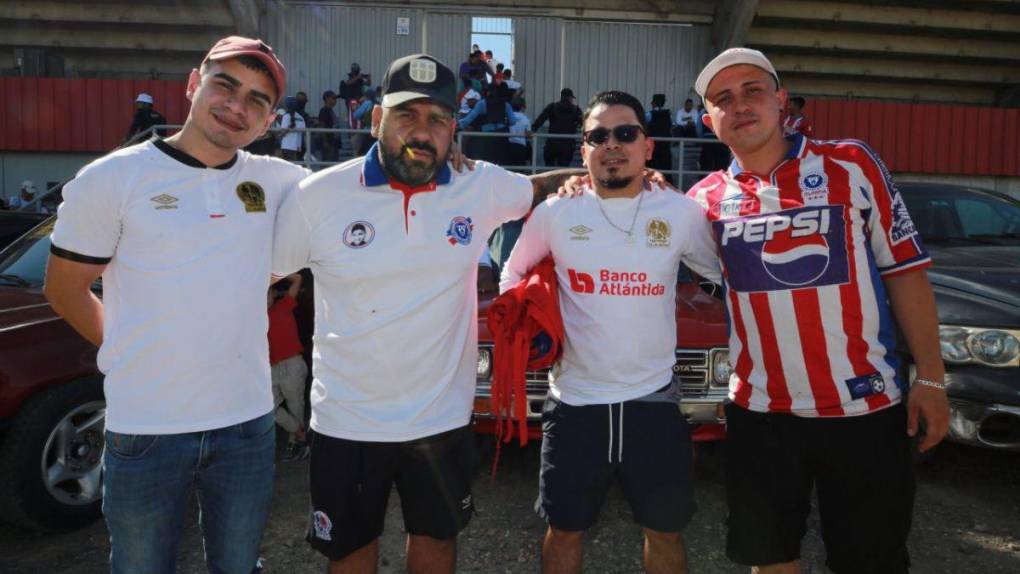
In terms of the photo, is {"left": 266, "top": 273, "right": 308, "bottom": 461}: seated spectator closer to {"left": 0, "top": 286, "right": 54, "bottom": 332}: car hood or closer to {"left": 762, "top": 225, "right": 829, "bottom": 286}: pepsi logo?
{"left": 0, "top": 286, "right": 54, "bottom": 332}: car hood

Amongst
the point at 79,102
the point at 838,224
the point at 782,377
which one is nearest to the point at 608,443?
the point at 782,377

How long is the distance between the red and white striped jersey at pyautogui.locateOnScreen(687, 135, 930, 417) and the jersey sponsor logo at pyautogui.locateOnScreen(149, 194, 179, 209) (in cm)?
187

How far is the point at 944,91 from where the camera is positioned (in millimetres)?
19047

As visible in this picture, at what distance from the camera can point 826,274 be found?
8.16 feet

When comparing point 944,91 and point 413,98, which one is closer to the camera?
point 413,98

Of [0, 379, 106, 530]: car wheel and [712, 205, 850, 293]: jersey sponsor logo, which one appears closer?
[712, 205, 850, 293]: jersey sponsor logo

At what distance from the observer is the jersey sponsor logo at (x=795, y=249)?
8.15 feet

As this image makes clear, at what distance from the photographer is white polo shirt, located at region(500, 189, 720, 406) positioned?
2.75m

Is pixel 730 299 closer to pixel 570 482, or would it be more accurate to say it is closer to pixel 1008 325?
pixel 570 482

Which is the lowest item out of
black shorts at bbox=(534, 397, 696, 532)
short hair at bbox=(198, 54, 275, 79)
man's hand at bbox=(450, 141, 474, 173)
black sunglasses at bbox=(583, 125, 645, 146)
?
black shorts at bbox=(534, 397, 696, 532)

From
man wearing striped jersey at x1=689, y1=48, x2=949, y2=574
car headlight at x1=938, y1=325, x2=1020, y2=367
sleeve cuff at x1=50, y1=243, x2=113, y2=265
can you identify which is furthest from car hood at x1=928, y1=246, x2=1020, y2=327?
sleeve cuff at x1=50, y1=243, x2=113, y2=265

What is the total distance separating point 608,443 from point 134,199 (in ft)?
5.88

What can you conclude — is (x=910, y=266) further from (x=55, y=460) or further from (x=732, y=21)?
(x=732, y=21)

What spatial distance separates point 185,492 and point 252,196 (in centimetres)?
95
